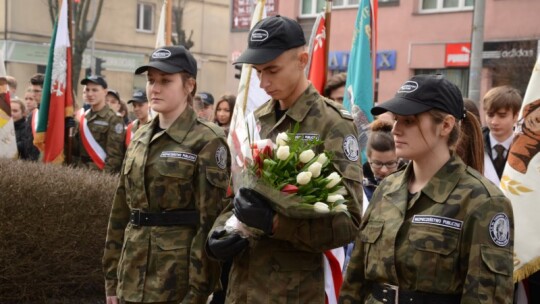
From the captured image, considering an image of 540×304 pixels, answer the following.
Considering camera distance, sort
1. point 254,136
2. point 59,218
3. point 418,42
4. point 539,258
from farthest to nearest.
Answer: point 418,42 → point 59,218 → point 539,258 → point 254,136

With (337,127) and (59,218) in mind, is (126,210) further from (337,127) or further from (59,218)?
(59,218)

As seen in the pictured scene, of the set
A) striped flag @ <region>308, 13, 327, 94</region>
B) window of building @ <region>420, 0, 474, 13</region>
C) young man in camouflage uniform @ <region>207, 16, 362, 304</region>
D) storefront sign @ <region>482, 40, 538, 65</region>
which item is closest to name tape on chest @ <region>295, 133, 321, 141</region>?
young man in camouflage uniform @ <region>207, 16, 362, 304</region>

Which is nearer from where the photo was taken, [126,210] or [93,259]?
[126,210]

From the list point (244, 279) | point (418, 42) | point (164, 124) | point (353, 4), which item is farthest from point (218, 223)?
point (353, 4)

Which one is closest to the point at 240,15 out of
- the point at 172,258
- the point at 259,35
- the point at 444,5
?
the point at 444,5

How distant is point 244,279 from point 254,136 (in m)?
0.69

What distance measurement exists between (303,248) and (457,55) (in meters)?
20.8

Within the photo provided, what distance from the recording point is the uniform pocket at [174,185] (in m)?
4.29

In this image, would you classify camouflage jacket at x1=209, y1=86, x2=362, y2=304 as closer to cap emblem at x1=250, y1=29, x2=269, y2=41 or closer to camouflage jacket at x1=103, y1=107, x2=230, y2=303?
cap emblem at x1=250, y1=29, x2=269, y2=41

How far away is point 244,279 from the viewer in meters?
3.69

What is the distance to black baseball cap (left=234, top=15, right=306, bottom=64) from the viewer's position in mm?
3604

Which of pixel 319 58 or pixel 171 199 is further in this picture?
pixel 319 58

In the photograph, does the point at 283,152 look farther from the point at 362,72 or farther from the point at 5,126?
the point at 5,126

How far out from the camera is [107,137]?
9086mm
